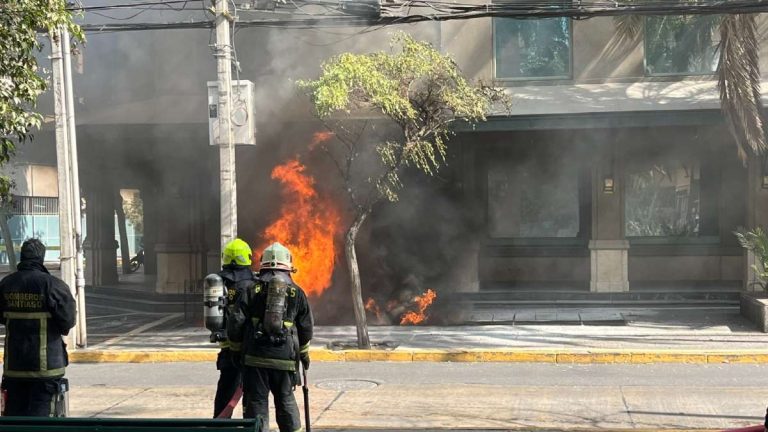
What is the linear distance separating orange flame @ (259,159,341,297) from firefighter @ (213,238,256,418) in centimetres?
810

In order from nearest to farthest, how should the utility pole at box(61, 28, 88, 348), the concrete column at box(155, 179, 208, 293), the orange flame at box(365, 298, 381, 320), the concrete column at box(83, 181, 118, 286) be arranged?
1. the utility pole at box(61, 28, 88, 348)
2. the orange flame at box(365, 298, 381, 320)
3. the concrete column at box(155, 179, 208, 293)
4. the concrete column at box(83, 181, 118, 286)

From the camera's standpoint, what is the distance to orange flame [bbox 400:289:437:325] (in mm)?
13719

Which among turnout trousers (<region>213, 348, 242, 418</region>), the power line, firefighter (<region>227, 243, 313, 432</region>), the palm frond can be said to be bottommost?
turnout trousers (<region>213, 348, 242, 418</region>)

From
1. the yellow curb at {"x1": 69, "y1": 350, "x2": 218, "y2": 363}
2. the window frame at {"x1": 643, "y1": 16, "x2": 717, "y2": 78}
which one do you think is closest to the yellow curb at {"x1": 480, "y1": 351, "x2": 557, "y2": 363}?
the yellow curb at {"x1": 69, "y1": 350, "x2": 218, "y2": 363}

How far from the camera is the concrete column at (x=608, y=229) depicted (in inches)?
599

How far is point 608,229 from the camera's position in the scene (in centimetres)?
1546

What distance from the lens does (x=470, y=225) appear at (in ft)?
51.7

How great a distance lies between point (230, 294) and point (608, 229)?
1113cm

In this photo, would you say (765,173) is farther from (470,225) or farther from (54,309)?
(54,309)

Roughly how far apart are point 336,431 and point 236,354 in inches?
68.0

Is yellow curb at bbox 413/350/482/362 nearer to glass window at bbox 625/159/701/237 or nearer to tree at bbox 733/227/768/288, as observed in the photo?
tree at bbox 733/227/768/288

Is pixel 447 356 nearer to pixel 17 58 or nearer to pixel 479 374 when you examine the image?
pixel 479 374

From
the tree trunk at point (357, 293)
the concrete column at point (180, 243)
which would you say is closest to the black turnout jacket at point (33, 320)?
Answer: the tree trunk at point (357, 293)

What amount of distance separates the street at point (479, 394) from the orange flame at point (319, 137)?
4726 millimetres
